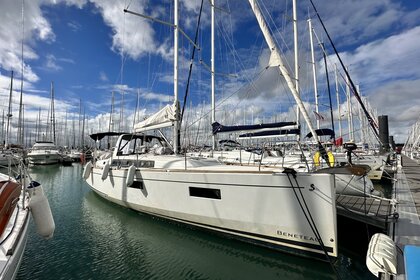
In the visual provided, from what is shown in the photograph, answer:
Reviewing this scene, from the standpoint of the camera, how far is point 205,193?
607 centimetres

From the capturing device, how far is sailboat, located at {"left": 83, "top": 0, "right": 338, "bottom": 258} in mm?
4906

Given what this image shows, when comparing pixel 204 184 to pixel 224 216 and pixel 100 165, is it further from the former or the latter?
pixel 100 165

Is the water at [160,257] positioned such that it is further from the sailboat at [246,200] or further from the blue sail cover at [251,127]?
the blue sail cover at [251,127]

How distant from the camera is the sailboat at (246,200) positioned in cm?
491

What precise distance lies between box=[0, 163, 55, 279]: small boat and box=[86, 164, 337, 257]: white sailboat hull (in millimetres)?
3012

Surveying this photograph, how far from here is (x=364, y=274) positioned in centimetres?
471

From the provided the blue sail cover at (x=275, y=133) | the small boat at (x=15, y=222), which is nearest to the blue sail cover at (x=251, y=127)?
the blue sail cover at (x=275, y=133)

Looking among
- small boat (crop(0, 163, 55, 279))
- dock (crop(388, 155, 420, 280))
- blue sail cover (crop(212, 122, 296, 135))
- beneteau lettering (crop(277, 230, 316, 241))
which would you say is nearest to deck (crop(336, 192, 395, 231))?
dock (crop(388, 155, 420, 280))

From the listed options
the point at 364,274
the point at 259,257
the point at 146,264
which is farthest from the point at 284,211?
the point at 146,264

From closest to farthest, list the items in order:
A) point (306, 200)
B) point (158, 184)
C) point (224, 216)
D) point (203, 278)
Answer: point (203, 278) < point (306, 200) < point (224, 216) < point (158, 184)

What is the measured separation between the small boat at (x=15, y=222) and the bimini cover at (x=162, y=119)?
16.0 ft

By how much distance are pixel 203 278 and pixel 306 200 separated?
247 centimetres

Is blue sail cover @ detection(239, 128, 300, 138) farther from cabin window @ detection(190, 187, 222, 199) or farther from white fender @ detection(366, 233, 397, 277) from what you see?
white fender @ detection(366, 233, 397, 277)

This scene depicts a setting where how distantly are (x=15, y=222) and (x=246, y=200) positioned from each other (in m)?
4.09
